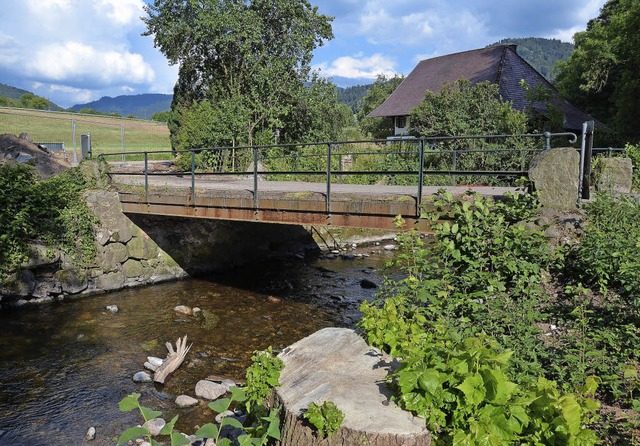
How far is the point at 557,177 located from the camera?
20.0ft

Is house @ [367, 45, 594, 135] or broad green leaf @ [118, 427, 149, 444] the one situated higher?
house @ [367, 45, 594, 135]

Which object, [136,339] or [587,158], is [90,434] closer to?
[136,339]

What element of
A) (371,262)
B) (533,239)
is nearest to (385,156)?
(371,262)

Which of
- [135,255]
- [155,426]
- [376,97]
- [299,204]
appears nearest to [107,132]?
[376,97]

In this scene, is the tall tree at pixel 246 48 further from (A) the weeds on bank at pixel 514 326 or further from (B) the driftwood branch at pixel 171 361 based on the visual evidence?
(A) the weeds on bank at pixel 514 326

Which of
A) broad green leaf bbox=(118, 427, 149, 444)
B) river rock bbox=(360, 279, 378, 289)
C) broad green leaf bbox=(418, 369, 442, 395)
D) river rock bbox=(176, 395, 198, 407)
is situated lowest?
river rock bbox=(176, 395, 198, 407)

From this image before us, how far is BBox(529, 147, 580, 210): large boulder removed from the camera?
237 inches

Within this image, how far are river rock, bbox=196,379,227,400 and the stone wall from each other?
5654 millimetres

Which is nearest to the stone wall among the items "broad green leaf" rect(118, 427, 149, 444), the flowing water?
the flowing water

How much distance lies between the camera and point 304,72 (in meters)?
21.2

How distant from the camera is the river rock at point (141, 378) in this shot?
6.97 meters

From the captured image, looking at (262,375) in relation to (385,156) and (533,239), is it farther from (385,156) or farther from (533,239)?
(385,156)

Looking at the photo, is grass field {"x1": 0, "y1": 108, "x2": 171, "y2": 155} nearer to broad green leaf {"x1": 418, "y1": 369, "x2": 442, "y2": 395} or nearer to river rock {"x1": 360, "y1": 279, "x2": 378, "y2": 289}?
river rock {"x1": 360, "y1": 279, "x2": 378, "y2": 289}

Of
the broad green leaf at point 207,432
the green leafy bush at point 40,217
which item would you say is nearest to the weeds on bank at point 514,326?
the broad green leaf at point 207,432
